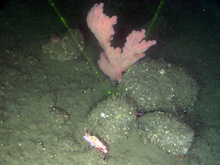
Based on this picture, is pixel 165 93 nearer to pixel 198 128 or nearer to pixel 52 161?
pixel 198 128

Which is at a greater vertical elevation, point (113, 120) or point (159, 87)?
point (159, 87)

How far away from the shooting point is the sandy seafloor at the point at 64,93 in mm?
3574

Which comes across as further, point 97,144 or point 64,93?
point 64,93

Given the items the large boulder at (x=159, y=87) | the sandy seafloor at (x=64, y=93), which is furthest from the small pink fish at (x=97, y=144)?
the large boulder at (x=159, y=87)

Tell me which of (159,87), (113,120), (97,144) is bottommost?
(97,144)

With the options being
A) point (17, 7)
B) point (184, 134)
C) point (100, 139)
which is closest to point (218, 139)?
point (184, 134)

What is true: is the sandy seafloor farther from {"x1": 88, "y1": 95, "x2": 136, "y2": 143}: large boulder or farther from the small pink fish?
{"x1": 88, "y1": 95, "x2": 136, "y2": 143}: large boulder

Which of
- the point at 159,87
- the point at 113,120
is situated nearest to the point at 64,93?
the point at 113,120

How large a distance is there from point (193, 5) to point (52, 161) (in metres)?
8.52

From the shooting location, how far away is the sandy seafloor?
3.57m

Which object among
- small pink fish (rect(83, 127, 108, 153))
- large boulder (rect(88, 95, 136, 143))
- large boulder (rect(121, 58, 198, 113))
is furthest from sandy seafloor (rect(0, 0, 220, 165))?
large boulder (rect(121, 58, 198, 113))

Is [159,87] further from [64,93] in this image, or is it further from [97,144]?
[64,93]

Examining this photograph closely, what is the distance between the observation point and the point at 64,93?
14.5 feet

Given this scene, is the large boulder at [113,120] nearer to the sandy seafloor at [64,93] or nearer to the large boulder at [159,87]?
the sandy seafloor at [64,93]
